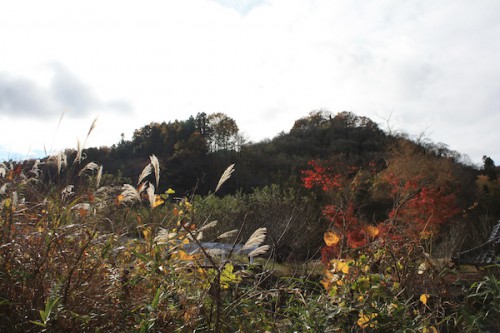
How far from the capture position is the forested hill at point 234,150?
25250 millimetres

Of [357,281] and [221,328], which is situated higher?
[357,281]

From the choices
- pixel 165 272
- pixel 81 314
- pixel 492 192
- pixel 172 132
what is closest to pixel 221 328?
pixel 165 272

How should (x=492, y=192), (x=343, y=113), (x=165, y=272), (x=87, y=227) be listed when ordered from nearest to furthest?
(x=165, y=272)
(x=87, y=227)
(x=492, y=192)
(x=343, y=113)

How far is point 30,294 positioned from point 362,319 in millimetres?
1439

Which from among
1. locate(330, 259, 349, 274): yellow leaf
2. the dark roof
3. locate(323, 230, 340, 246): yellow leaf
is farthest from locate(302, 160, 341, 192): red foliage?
locate(330, 259, 349, 274): yellow leaf

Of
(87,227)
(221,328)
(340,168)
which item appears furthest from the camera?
(340,168)

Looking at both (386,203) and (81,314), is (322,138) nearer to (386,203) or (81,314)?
(386,203)

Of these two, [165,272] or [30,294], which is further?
[165,272]

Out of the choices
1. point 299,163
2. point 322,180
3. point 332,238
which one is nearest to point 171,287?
point 332,238

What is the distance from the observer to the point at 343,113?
43844mm

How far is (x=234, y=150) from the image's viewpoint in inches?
1277

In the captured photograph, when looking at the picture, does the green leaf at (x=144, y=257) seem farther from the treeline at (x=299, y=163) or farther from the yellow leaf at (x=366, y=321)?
the treeline at (x=299, y=163)

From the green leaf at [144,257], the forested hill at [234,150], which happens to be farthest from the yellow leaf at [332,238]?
the forested hill at [234,150]

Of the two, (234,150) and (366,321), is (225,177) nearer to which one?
(366,321)
